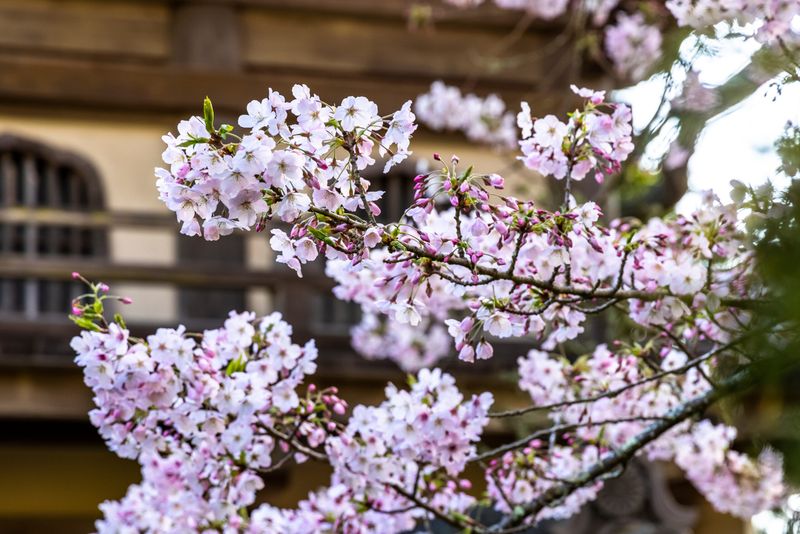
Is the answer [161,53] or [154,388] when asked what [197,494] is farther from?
[161,53]

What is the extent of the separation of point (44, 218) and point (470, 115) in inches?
94.5

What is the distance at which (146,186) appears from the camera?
24.3 feet

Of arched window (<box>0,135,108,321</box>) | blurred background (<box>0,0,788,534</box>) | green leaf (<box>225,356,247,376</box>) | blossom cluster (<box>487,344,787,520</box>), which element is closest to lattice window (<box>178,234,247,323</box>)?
blurred background (<box>0,0,788,534</box>)

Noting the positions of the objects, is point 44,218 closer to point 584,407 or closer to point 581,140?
point 584,407

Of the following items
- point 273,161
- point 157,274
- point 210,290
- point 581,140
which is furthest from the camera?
point 210,290

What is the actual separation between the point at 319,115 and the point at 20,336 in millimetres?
4622

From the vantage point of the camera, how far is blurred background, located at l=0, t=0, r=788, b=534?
6703 mm

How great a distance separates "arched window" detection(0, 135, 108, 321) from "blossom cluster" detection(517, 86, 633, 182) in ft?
14.6

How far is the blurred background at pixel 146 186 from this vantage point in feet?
22.0

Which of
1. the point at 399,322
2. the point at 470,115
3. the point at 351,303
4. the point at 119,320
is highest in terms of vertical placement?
the point at 470,115

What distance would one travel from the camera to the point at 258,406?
2.90 metres

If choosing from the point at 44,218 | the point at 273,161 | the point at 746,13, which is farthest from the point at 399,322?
the point at 44,218

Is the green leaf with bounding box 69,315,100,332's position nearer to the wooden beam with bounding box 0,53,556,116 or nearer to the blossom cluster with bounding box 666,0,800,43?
the blossom cluster with bounding box 666,0,800,43

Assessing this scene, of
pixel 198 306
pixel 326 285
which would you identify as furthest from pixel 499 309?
pixel 198 306
